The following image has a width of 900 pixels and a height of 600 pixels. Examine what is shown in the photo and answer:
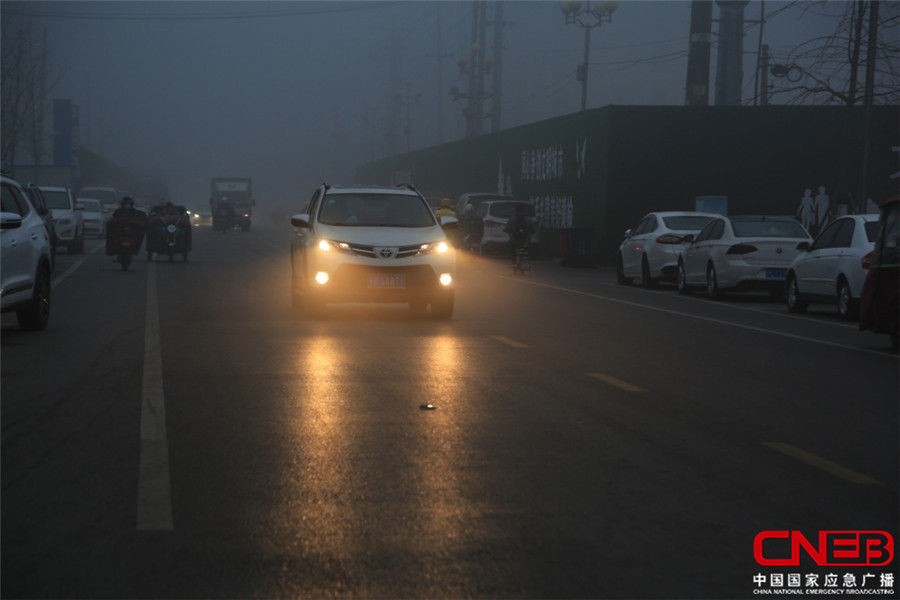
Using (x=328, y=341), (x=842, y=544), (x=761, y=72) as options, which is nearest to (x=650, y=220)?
(x=328, y=341)

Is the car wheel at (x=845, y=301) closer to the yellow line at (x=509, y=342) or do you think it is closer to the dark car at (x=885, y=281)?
the dark car at (x=885, y=281)

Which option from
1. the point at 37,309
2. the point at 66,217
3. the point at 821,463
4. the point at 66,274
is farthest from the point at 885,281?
the point at 66,217

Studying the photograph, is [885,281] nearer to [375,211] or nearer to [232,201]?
[375,211]

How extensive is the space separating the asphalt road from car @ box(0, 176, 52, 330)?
38 centimetres

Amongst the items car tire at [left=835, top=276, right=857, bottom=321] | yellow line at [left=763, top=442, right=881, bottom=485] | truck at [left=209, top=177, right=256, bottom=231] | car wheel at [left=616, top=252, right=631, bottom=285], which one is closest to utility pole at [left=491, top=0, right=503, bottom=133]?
truck at [left=209, top=177, right=256, bottom=231]

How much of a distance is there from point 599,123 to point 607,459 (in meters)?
33.8

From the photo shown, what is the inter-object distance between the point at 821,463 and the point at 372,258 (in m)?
9.87

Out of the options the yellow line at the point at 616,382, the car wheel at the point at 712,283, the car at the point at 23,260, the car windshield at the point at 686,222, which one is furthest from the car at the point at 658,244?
the yellow line at the point at 616,382

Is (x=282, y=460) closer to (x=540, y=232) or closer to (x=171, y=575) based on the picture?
(x=171, y=575)

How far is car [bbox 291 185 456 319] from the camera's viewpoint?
17172 millimetres

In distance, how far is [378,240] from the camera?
56.9ft

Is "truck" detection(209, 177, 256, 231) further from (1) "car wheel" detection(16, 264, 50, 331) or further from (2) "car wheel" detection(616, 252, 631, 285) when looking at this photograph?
(1) "car wheel" detection(16, 264, 50, 331)

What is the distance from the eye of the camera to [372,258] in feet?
56.5

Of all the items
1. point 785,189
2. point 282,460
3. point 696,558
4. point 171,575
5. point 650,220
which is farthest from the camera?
point 785,189
